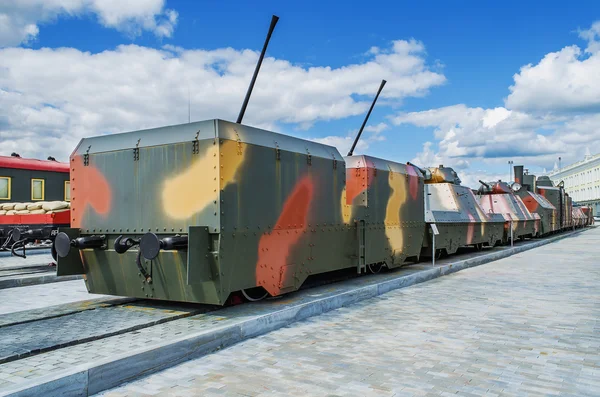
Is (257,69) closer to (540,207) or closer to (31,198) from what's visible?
(31,198)

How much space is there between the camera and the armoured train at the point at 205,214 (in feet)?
21.0

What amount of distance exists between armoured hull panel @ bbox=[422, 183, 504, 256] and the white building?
3052 inches

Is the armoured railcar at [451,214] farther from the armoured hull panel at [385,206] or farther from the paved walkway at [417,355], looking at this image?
the paved walkway at [417,355]

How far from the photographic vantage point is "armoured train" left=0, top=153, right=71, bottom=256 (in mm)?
13211

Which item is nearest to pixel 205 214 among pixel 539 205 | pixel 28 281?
pixel 28 281

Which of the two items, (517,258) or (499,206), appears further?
(499,206)

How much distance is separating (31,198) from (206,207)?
12119mm

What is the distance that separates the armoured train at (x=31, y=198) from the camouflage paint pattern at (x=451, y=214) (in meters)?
9.24

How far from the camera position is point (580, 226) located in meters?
45.1

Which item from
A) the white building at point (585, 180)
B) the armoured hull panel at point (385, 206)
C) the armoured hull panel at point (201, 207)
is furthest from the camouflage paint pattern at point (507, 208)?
the white building at point (585, 180)

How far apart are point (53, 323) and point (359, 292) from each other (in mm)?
4299

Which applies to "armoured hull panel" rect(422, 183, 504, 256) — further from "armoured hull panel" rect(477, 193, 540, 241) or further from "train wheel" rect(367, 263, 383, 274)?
"armoured hull panel" rect(477, 193, 540, 241)

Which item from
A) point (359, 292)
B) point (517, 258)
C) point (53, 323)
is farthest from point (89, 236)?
point (517, 258)

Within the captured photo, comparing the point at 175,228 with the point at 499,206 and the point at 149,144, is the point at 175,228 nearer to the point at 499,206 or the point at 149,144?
the point at 149,144
